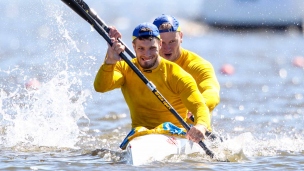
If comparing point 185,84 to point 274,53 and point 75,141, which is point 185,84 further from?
point 274,53

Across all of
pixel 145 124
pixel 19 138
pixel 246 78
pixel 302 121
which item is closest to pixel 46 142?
pixel 19 138

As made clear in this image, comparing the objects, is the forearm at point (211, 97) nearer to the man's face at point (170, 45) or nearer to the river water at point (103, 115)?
the river water at point (103, 115)

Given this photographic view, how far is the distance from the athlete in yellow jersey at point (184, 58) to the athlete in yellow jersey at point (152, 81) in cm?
58

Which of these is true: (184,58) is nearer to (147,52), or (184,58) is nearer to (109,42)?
(147,52)

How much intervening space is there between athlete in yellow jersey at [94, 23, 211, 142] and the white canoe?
13.0 inches

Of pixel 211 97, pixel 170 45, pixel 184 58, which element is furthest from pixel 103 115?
pixel 211 97

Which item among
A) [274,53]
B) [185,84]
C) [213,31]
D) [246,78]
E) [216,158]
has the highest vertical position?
[213,31]

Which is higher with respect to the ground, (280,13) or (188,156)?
(280,13)

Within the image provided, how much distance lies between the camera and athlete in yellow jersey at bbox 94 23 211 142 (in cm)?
869

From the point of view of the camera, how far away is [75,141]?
36.4 feet

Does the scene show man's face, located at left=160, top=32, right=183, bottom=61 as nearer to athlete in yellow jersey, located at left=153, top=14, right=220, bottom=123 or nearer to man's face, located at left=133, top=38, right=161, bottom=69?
athlete in yellow jersey, located at left=153, top=14, right=220, bottom=123

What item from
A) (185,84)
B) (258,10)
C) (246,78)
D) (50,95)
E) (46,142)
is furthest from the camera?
(258,10)

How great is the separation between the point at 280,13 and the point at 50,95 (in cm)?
2932

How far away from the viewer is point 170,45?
996 centimetres
